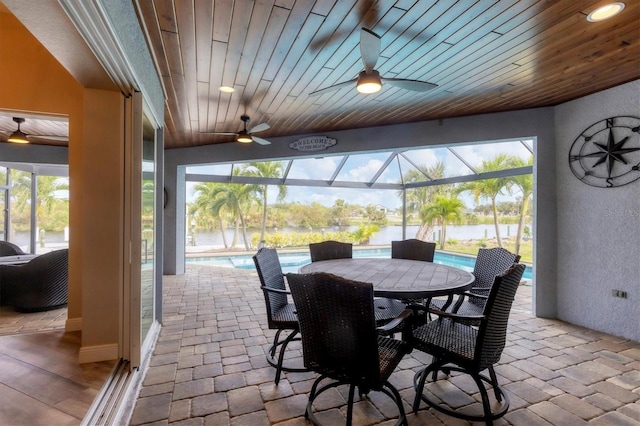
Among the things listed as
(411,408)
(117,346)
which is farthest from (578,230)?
(117,346)

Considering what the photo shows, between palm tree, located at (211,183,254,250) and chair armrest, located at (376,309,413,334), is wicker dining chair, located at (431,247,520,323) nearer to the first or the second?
chair armrest, located at (376,309,413,334)

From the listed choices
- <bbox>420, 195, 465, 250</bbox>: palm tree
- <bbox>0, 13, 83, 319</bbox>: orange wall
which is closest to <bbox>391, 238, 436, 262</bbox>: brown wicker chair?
<bbox>0, 13, 83, 319</bbox>: orange wall

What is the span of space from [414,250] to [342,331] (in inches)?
90.0

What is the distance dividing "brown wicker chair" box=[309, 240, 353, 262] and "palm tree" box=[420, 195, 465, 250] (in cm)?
645

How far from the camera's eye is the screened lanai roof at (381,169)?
294 inches

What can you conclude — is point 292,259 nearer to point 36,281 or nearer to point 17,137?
point 36,281

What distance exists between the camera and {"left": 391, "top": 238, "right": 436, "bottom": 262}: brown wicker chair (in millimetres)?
3574

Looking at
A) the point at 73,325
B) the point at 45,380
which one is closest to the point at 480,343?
the point at 45,380

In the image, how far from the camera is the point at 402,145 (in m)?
4.71

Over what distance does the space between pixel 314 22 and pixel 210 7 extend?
679 mm

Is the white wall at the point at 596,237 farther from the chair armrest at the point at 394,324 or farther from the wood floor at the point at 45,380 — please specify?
the wood floor at the point at 45,380

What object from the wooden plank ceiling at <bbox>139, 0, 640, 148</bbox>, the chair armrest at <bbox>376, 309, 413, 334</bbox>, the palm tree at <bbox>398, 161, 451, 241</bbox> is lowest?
the chair armrest at <bbox>376, 309, 413, 334</bbox>

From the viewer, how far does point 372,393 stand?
2.17m

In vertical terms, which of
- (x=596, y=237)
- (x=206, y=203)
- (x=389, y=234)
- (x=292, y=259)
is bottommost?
(x=292, y=259)
